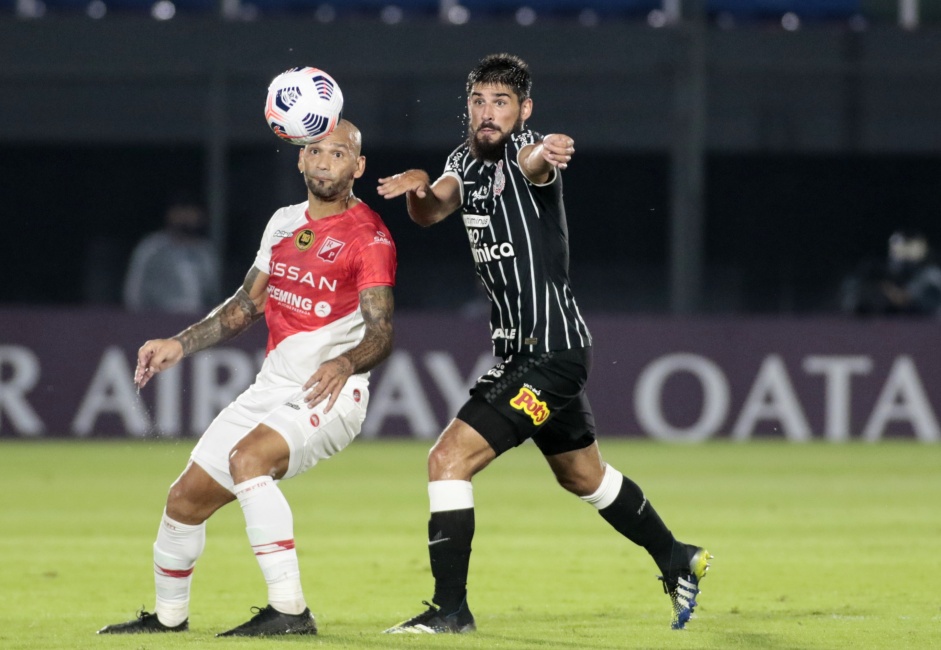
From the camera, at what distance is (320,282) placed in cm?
654

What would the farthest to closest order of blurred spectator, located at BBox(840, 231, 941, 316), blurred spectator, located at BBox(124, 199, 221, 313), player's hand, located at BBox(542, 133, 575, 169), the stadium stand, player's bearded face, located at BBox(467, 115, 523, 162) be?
the stadium stand → blurred spectator, located at BBox(840, 231, 941, 316) → blurred spectator, located at BBox(124, 199, 221, 313) → player's bearded face, located at BBox(467, 115, 523, 162) → player's hand, located at BBox(542, 133, 575, 169)

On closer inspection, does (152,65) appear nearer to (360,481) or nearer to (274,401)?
(360,481)

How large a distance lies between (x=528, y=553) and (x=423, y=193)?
139 inches

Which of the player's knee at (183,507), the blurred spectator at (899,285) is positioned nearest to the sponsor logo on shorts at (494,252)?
the player's knee at (183,507)

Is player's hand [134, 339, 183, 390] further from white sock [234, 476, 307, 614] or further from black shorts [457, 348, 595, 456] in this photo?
black shorts [457, 348, 595, 456]

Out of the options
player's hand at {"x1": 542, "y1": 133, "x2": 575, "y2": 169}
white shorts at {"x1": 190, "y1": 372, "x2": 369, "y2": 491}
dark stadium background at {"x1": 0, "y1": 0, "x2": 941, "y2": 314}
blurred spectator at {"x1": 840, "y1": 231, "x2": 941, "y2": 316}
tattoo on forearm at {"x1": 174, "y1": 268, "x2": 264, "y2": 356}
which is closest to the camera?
player's hand at {"x1": 542, "y1": 133, "x2": 575, "y2": 169}

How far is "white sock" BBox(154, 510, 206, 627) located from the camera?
650cm

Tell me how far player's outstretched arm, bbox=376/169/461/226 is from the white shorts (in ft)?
2.23

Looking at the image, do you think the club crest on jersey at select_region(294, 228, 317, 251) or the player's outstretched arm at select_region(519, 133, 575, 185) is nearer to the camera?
the player's outstretched arm at select_region(519, 133, 575, 185)

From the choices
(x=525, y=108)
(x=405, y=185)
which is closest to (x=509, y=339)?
(x=405, y=185)

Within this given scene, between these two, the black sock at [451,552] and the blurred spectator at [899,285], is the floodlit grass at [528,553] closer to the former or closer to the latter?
the black sock at [451,552]

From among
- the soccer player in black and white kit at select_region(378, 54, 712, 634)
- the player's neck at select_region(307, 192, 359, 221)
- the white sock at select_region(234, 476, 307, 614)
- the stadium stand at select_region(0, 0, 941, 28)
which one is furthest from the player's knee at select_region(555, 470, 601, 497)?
the stadium stand at select_region(0, 0, 941, 28)

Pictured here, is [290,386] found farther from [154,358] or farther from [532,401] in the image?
[532,401]

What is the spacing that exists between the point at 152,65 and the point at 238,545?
39.1 feet
